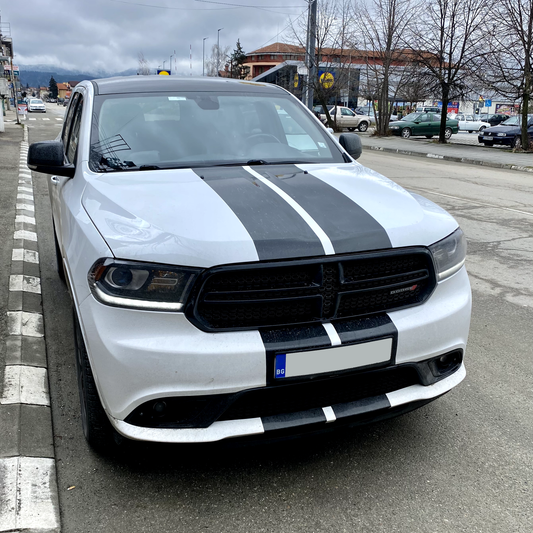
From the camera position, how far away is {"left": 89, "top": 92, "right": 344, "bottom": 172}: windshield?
10.7 feet

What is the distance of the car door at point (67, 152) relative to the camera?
11.3ft

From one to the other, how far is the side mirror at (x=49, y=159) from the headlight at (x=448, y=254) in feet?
6.79

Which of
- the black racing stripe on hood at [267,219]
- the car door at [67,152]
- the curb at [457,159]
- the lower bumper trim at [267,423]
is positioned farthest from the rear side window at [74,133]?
the curb at [457,159]

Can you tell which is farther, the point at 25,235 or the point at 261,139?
the point at 25,235

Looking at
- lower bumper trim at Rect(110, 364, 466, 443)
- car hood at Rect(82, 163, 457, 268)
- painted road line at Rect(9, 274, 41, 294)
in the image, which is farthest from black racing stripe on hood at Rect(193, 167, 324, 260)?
painted road line at Rect(9, 274, 41, 294)

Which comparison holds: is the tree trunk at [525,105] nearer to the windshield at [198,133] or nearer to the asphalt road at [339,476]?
the windshield at [198,133]

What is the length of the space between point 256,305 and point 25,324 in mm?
2601

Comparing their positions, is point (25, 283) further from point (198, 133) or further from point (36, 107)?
point (36, 107)

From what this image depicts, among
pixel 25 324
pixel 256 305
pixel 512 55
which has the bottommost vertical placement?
pixel 25 324

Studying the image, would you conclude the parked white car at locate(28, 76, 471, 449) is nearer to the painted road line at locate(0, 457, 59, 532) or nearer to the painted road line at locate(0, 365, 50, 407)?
the painted road line at locate(0, 457, 59, 532)

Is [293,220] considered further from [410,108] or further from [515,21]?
[410,108]

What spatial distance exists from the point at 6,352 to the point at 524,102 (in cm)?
2305

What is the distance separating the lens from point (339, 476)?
252cm

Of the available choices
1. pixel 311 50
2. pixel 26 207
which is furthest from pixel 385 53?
pixel 26 207
